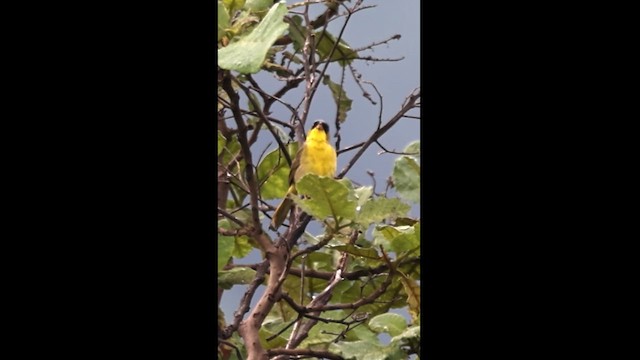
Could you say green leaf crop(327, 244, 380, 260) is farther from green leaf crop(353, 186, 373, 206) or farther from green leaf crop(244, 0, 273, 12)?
green leaf crop(244, 0, 273, 12)

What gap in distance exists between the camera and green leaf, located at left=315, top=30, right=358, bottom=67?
96 cm

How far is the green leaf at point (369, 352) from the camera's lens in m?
0.77

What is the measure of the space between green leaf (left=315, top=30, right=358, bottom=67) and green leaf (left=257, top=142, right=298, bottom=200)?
125 millimetres

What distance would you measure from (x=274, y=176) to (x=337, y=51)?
16cm

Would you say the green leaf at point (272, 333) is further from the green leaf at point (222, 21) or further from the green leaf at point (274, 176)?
the green leaf at point (222, 21)

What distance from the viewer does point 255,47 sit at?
68 cm

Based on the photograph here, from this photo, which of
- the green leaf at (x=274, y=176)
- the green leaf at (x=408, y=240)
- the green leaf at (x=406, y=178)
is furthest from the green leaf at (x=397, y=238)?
the green leaf at (x=274, y=176)

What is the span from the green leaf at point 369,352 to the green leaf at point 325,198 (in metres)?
0.13

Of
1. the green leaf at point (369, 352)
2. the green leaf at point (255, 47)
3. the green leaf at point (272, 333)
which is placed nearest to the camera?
the green leaf at point (255, 47)

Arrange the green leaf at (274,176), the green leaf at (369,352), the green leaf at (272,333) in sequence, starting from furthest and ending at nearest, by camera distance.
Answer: the green leaf at (274,176), the green leaf at (272,333), the green leaf at (369,352)

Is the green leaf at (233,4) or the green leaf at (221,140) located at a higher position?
the green leaf at (233,4)
